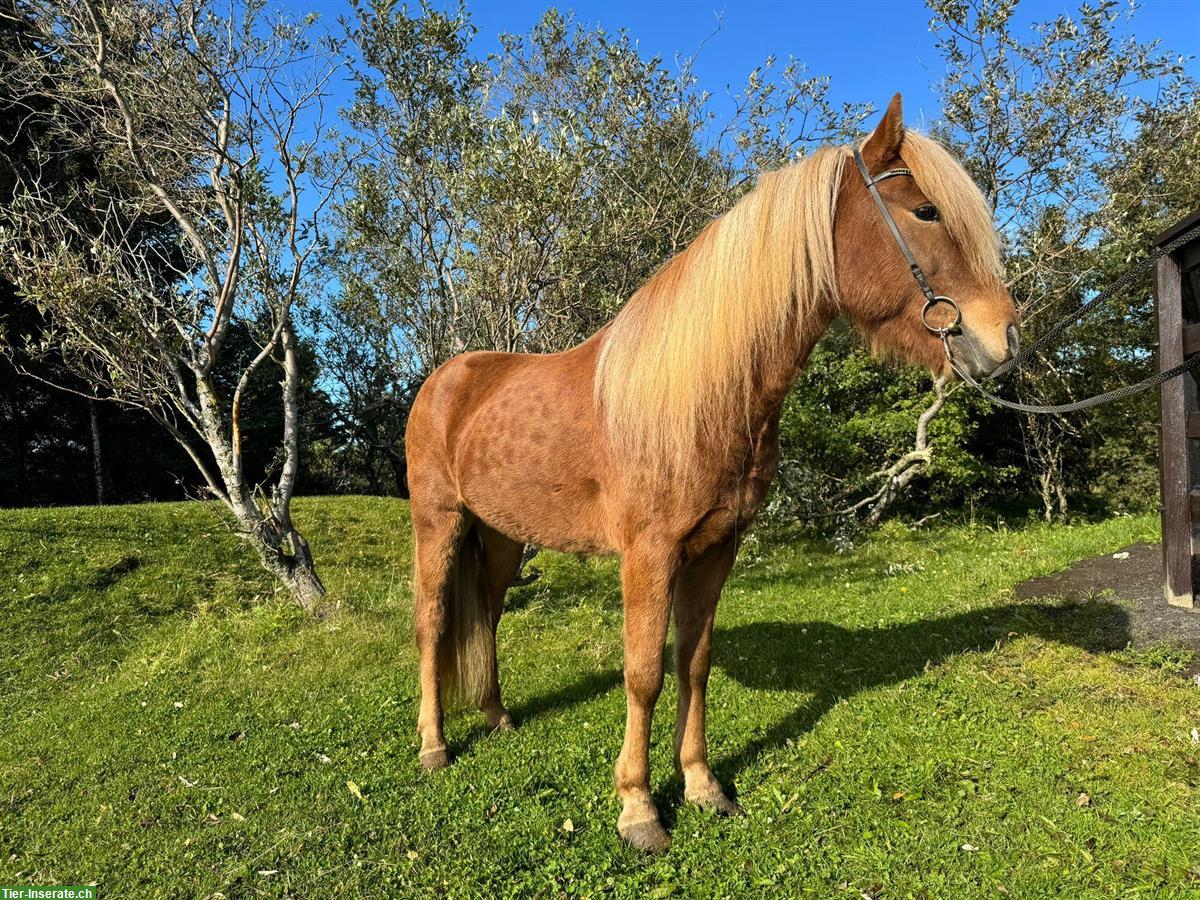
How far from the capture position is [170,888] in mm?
2705

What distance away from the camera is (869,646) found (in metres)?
5.15

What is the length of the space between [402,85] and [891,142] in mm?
5979

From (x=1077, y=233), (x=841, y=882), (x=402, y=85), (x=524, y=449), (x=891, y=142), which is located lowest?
(x=841, y=882)

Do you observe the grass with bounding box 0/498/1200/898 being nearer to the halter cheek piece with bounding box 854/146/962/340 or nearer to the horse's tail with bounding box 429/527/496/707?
the horse's tail with bounding box 429/527/496/707

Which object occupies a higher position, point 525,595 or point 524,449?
point 524,449

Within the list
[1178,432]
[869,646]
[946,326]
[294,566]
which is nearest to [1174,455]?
[1178,432]

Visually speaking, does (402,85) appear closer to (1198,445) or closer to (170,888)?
(170,888)

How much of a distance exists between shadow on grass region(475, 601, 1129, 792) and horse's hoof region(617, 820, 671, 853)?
3.01 feet

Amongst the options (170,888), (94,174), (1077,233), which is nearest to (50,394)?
(94,174)

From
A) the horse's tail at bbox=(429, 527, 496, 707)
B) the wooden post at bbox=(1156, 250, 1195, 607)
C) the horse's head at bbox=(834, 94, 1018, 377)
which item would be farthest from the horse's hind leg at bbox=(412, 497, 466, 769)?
the wooden post at bbox=(1156, 250, 1195, 607)

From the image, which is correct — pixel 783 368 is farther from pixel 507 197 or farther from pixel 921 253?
pixel 507 197

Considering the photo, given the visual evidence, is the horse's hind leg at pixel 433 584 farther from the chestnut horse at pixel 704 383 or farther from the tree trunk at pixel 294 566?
the tree trunk at pixel 294 566

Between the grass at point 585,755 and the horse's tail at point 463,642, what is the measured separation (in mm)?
329

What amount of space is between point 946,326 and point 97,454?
55.9ft
